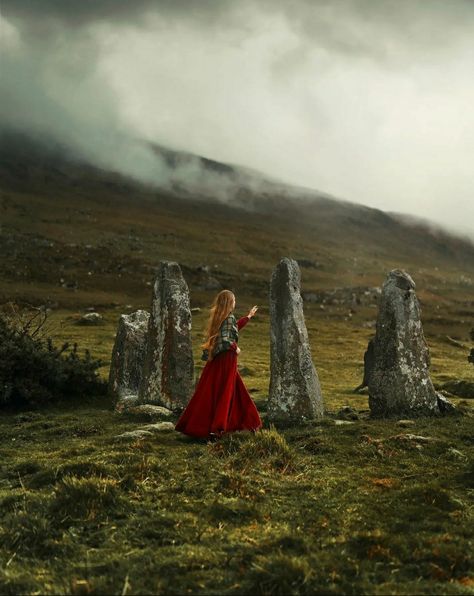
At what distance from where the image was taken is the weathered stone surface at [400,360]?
1834cm

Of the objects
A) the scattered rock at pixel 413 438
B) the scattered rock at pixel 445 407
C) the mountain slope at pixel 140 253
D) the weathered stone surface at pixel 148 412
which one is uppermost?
the mountain slope at pixel 140 253

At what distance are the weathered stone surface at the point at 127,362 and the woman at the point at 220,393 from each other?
7392 millimetres

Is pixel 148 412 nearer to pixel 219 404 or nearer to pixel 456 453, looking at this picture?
pixel 219 404

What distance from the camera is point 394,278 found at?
62.8 ft

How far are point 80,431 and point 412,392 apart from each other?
9.19 meters

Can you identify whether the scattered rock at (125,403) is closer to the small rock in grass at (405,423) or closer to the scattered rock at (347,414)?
the scattered rock at (347,414)

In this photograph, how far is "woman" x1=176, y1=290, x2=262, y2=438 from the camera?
1586cm

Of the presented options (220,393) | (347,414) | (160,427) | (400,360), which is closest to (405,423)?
(400,360)

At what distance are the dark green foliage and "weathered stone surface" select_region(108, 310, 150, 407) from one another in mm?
707

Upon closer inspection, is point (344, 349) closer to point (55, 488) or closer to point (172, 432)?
point (172, 432)

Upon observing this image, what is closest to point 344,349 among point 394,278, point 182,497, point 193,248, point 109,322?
point 109,322

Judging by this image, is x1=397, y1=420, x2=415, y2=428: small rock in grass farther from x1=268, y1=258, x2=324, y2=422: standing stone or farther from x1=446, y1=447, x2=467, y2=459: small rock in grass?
x1=446, y1=447, x2=467, y2=459: small rock in grass

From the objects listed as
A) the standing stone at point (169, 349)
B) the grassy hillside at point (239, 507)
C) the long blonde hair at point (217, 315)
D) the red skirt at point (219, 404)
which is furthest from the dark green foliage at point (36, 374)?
the long blonde hair at point (217, 315)

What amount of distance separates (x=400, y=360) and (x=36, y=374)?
1215cm
